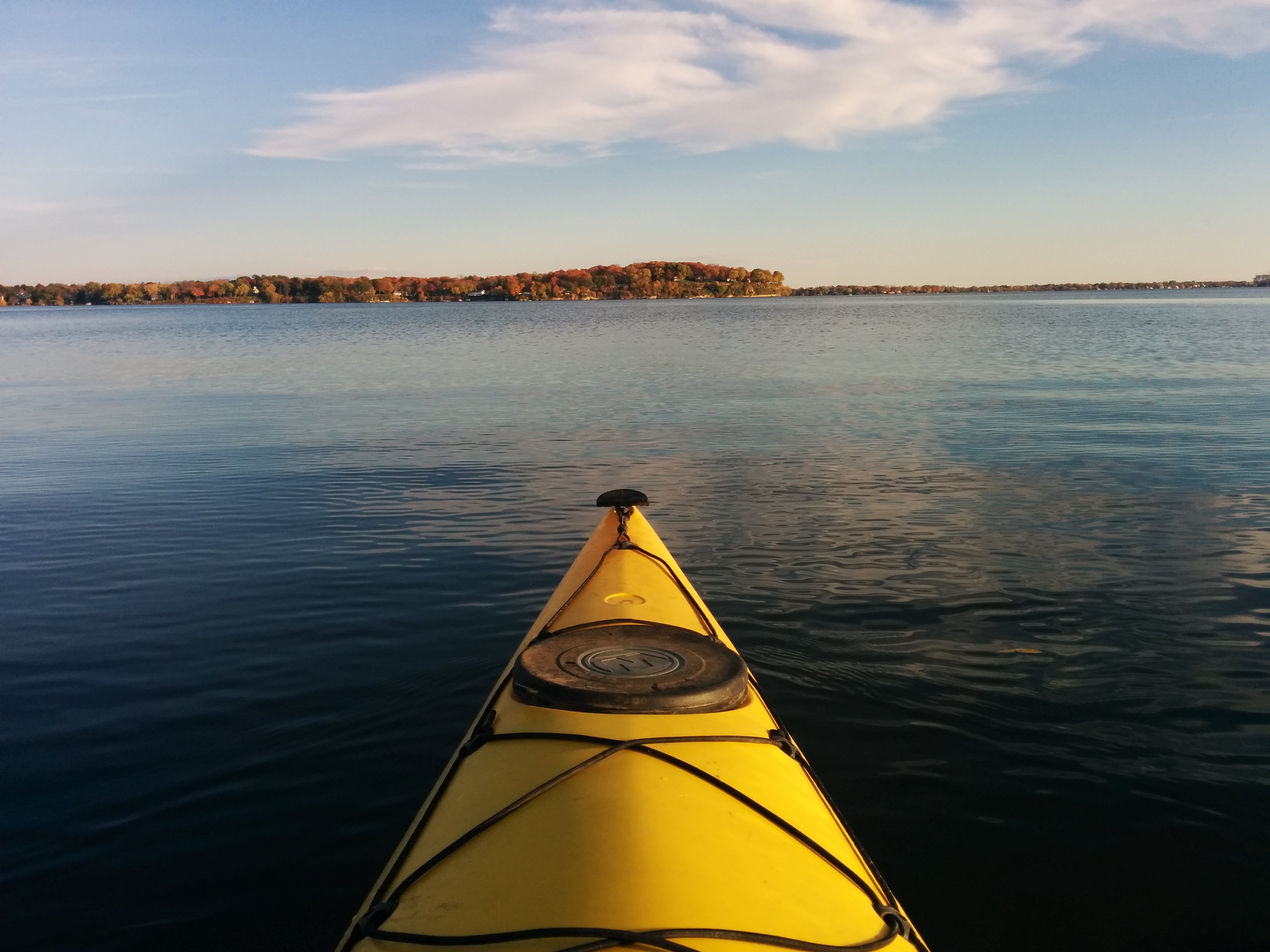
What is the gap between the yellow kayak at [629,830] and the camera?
2.74 metres

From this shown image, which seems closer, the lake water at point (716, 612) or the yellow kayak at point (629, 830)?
the yellow kayak at point (629, 830)

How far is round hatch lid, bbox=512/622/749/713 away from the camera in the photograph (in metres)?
3.90

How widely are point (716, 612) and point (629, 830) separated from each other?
488 centimetres

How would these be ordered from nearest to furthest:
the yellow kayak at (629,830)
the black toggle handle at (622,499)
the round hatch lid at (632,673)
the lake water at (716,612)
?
the yellow kayak at (629,830), the round hatch lid at (632,673), the lake water at (716,612), the black toggle handle at (622,499)

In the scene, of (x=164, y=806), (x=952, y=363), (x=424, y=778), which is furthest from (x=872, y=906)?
(x=952, y=363)

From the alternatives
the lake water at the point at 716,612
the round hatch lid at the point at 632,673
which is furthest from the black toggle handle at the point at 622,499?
the round hatch lid at the point at 632,673

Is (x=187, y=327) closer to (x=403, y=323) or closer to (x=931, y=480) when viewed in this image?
(x=403, y=323)

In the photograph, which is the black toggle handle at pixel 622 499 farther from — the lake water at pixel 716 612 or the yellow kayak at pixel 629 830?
the yellow kayak at pixel 629 830

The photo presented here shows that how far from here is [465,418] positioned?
1923 cm

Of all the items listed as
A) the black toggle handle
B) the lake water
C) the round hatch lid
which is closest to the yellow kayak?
the round hatch lid

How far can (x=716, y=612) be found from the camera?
311 inches

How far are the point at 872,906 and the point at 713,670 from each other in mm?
1325

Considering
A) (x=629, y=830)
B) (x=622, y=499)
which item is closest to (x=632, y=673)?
(x=629, y=830)

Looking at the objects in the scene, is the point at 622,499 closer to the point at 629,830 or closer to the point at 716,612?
the point at 716,612
